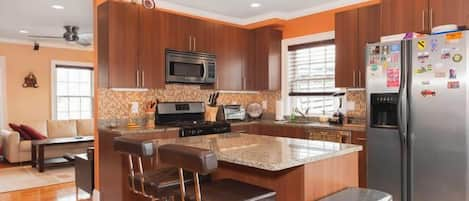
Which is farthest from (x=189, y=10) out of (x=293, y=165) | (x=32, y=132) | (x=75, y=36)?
(x=32, y=132)

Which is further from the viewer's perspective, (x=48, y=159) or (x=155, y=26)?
(x=48, y=159)

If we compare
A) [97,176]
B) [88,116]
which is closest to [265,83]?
[97,176]

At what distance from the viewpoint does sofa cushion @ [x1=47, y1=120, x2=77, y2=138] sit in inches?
276

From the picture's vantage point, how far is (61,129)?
7098mm

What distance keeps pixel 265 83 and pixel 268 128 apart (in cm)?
78

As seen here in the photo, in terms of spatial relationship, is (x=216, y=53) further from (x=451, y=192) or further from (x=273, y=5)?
(x=451, y=192)

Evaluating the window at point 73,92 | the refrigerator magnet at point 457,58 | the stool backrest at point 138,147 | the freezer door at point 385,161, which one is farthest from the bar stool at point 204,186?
the window at point 73,92

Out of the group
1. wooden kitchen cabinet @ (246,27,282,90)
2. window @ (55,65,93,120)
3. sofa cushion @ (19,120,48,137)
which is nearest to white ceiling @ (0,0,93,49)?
window @ (55,65,93,120)

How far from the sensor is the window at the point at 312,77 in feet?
15.5

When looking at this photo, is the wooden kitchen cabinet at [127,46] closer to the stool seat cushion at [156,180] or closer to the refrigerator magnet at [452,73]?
the stool seat cushion at [156,180]

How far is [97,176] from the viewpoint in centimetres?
399

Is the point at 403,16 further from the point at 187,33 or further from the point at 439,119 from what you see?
the point at 187,33

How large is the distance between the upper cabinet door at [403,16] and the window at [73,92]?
23.5 feet

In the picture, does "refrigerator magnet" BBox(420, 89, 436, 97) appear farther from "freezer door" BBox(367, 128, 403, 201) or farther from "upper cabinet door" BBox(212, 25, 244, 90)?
"upper cabinet door" BBox(212, 25, 244, 90)
